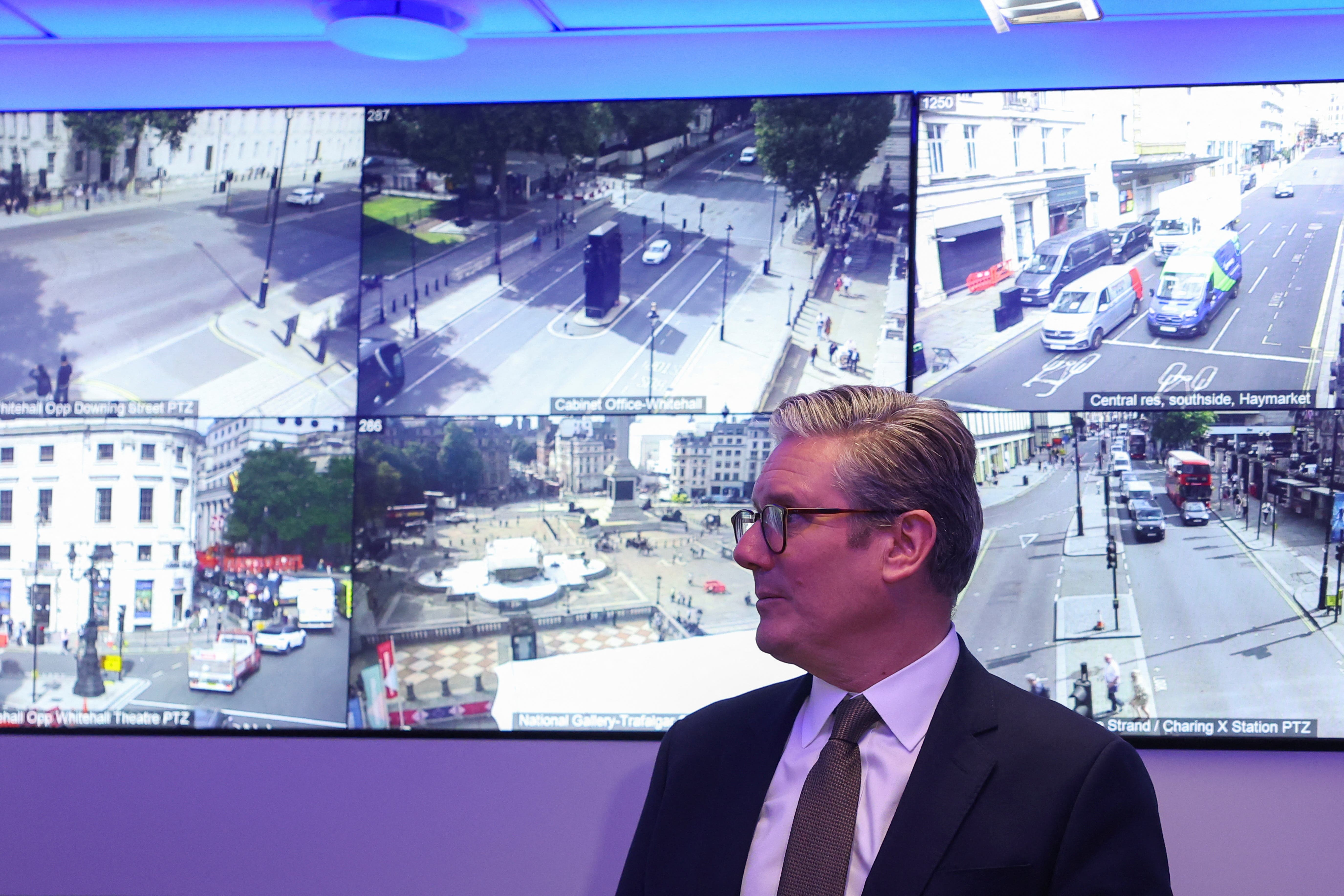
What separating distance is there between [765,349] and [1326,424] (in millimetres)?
1518

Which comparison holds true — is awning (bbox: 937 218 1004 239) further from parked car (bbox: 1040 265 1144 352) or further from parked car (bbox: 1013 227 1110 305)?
parked car (bbox: 1040 265 1144 352)

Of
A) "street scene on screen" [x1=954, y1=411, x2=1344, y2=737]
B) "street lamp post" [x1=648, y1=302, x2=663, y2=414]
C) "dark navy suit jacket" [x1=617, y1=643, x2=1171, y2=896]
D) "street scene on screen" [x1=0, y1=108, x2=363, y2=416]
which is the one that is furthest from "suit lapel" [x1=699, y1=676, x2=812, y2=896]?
"street scene on screen" [x1=0, y1=108, x2=363, y2=416]

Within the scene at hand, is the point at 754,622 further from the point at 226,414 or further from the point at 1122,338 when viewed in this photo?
the point at 226,414

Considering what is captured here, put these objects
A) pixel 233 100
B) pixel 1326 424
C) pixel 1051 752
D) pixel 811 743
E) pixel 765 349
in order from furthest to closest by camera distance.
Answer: pixel 233 100 → pixel 765 349 → pixel 1326 424 → pixel 811 743 → pixel 1051 752

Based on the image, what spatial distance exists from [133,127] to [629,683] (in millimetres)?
2314

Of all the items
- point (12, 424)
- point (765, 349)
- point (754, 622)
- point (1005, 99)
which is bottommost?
point (754, 622)

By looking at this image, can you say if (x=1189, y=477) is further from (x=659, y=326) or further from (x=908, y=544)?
(x=908, y=544)

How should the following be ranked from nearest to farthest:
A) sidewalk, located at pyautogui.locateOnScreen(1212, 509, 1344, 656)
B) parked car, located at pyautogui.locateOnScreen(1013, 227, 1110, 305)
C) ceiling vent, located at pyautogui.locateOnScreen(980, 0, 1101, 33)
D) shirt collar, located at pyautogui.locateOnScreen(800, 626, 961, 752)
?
shirt collar, located at pyautogui.locateOnScreen(800, 626, 961, 752) < ceiling vent, located at pyautogui.locateOnScreen(980, 0, 1101, 33) < sidewalk, located at pyautogui.locateOnScreen(1212, 509, 1344, 656) < parked car, located at pyautogui.locateOnScreen(1013, 227, 1110, 305)

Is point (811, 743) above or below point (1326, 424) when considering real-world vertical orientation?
below

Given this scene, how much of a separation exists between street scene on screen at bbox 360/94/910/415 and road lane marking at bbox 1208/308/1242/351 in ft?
2.81

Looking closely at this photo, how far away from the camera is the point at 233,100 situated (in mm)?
3316

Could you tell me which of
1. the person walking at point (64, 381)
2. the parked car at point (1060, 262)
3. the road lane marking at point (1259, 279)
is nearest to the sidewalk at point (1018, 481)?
the parked car at point (1060, 262)

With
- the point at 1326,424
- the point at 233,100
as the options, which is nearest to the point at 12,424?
the point at 233,100

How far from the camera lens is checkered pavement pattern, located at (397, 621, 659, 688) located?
119 inches
